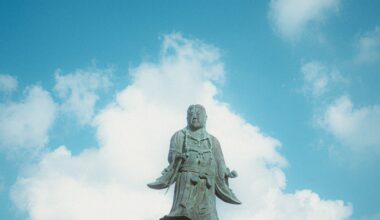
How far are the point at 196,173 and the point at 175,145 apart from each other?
1156 millimetres

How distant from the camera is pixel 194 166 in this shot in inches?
524

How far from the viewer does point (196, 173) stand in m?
13.2

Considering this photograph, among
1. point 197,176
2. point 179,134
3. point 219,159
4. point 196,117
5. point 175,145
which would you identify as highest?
point 196,117

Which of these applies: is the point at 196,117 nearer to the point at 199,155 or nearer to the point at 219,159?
the point at 199,155

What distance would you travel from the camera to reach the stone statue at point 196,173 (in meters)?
12.6

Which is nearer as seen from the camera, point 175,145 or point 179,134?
point 175,145

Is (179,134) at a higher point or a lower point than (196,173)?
higher

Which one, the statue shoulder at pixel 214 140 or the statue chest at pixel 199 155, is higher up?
the statue shoulder at pixel 214 140

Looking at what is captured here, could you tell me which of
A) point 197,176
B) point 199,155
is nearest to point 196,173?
point 197,176

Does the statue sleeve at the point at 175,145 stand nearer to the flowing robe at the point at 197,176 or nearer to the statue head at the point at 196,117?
the flowing robe at the point at 197,176

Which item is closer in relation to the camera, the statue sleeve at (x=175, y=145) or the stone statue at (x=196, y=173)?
the stone statue at (x=196, y=173)

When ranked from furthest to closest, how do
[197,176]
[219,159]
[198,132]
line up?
[198,132] < [219,159] < [197,176]

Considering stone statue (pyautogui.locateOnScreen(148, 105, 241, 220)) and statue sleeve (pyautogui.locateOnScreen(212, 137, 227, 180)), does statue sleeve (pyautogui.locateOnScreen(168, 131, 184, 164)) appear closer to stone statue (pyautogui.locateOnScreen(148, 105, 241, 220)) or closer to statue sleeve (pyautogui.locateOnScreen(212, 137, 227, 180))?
stone statue (pyautogui.locateOnScreen(148, 105, 241, 220))

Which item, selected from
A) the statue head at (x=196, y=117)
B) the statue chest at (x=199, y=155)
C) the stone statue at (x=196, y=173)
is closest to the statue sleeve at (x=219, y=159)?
the stone statue at (x=196, y=173)
